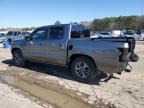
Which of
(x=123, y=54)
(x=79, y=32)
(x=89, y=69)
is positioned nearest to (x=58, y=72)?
(x=79, y=32)

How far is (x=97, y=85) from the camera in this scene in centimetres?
631

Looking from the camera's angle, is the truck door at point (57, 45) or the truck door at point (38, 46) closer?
the truck door at point (57, 45)

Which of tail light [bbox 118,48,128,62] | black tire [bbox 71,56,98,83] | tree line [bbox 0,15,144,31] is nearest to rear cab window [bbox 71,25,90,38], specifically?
black tire [bbox 71,56,98,83]

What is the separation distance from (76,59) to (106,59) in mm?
1197

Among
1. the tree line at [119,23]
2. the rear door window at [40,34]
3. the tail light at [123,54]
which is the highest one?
the tree line at [119,23]

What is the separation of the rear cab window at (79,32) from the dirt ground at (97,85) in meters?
1.52

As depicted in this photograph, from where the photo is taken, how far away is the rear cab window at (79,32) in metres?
7.25

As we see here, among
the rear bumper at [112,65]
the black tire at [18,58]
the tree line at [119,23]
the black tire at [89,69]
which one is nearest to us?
the rear bumper at [112,65]

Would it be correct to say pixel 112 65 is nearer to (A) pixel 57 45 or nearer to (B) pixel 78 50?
(B) pixel 78 50

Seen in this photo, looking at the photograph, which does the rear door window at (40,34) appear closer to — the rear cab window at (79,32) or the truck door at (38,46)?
the truck door at (38,46)

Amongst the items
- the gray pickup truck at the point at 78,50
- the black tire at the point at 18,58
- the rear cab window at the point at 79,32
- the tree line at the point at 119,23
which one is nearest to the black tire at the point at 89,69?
the gray pickup truck at the point at 78,50

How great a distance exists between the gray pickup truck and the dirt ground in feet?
1.51

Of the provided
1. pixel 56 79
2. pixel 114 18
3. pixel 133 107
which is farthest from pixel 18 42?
pixel 114 18

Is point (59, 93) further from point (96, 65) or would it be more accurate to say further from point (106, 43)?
point (106, 43)
